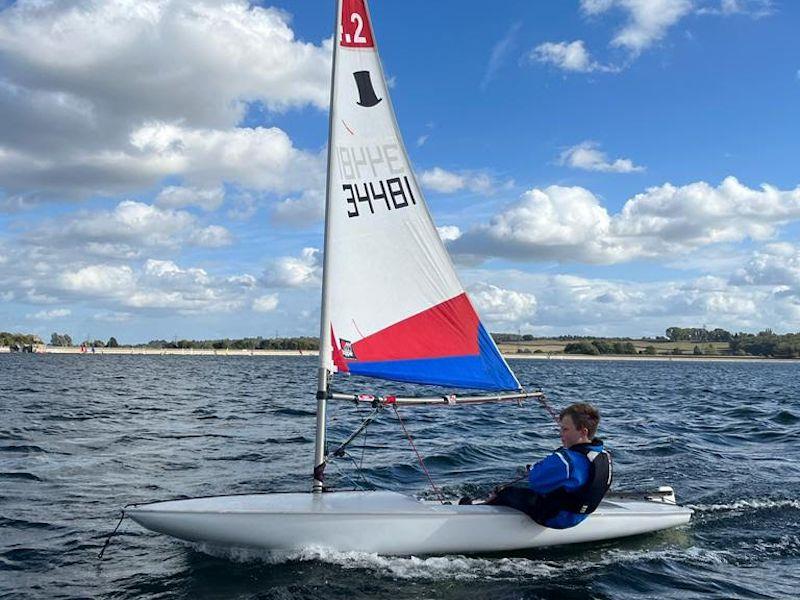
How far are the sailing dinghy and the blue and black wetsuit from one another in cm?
20

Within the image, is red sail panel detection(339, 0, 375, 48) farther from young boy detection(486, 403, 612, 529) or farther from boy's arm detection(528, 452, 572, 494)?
boy's arm detection(528, 452, 572, 494)

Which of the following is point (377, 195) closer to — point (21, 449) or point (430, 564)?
point (430, 564)

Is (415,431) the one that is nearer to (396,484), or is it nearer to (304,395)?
(396,484)

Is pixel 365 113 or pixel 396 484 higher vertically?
pixel 365 113

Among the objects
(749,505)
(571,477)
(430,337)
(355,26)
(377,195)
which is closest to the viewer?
(571,477)

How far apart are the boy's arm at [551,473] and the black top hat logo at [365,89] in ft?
14.6

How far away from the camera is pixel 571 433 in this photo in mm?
7262

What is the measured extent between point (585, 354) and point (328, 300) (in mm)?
162317

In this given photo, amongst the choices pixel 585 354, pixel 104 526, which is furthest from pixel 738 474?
pixel 585 354

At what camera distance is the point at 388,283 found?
8.45 metres

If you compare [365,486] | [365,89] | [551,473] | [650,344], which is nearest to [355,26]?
[365,89]

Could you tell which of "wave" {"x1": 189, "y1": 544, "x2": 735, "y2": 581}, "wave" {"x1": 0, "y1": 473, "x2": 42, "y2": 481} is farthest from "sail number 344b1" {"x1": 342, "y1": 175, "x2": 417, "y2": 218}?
"wave" {"x1": 0, "y1": 473, "x2": 42, "y2": 481}

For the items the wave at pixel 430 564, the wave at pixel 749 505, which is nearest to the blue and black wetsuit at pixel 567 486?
the wave at pixel 430 564

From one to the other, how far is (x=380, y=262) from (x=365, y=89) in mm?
2012
